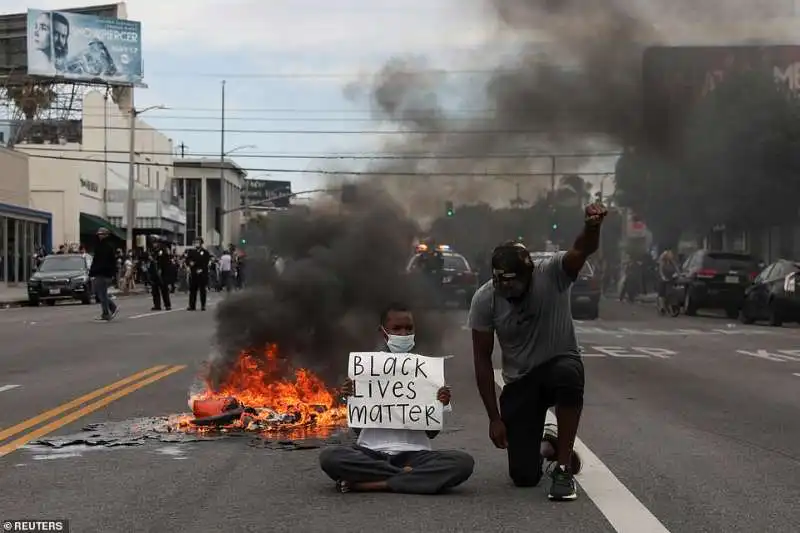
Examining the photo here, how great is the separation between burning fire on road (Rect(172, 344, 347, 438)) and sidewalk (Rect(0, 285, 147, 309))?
22.8 meters

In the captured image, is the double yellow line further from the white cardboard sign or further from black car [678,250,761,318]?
black car [678,250,761,318]

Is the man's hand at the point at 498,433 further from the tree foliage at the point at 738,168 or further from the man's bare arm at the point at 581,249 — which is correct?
the tree foliage at the point at 738,168

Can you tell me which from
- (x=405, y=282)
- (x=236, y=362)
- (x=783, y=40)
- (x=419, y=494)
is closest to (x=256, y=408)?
(x=236, y=362)

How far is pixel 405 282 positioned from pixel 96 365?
5.19 metres

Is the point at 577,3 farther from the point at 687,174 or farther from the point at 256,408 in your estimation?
the point at 687,174

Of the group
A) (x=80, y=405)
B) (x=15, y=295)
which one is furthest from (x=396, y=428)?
(x=15, y=295)

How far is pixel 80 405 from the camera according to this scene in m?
9.12

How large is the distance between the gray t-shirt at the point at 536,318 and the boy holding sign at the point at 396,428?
16.6 inches

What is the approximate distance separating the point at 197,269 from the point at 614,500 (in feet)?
65.5

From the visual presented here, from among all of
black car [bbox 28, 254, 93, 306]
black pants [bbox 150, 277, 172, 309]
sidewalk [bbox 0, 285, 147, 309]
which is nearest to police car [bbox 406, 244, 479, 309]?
black pants [bbox 150, 277, 172, 309]

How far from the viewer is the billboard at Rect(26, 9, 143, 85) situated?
5444cm

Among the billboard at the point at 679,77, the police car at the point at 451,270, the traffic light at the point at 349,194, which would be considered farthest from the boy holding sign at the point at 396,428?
the billboard at the point at 679,77

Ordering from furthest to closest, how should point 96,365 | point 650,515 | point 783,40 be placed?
point 783,40, point 96,365, point 650,515

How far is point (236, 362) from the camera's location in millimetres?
8141
